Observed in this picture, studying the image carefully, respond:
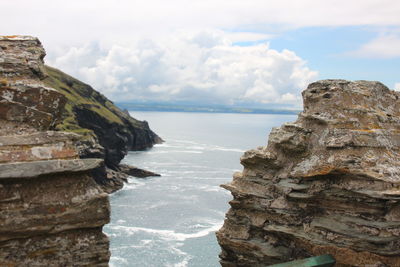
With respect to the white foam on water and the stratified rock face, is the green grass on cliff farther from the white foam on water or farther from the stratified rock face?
the stratified rock face

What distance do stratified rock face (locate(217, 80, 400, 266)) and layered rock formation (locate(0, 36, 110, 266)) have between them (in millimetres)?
6463

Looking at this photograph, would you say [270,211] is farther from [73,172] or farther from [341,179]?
[73,172]

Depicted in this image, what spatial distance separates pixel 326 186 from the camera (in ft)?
45.6

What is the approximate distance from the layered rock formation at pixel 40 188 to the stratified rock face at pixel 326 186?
254 inches

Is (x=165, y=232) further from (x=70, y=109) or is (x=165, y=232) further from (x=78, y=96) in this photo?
(x=78, y=96)

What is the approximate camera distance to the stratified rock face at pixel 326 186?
1288 centimetres

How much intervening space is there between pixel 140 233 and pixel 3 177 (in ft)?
230

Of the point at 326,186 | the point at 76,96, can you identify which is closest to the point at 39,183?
the point at 326,186

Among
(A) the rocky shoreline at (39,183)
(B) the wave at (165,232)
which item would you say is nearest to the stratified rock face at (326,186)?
(A) the rocky shoreline at (39,183)

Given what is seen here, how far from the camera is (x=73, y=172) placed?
11188 millimetres

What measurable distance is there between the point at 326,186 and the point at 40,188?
9246mm

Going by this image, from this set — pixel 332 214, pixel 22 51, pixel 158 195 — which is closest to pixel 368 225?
pixel 332 214

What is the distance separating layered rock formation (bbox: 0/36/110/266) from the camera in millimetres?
10484

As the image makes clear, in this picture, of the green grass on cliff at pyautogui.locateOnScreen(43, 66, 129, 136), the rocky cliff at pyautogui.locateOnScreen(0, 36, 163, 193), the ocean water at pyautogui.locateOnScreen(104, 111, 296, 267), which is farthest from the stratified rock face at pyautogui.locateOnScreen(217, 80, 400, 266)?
Result: the green grass on cliff at pyautogui.locateOnScreen(43, 66, 129, 136)
